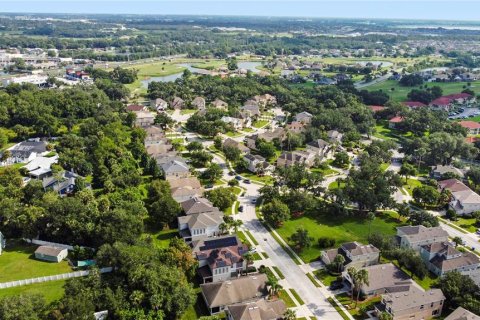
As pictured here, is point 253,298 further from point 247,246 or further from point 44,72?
point 44,72

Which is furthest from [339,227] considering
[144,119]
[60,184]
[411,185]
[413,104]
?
[413,104]

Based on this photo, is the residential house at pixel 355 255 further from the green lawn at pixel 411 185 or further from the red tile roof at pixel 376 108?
the red tile roof at pixel 376 108

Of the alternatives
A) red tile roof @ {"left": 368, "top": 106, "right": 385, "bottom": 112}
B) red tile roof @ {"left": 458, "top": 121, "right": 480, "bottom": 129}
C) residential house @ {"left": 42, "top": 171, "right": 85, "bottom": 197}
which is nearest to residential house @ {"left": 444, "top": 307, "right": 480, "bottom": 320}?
residential house @ {"left": 42, "top": 171, "right": 85, "bottom": 197}

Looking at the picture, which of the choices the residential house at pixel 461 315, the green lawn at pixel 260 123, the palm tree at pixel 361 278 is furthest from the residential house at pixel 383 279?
the green lawn at pixel 260 123

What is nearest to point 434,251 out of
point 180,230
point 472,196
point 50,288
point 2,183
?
point 472,196

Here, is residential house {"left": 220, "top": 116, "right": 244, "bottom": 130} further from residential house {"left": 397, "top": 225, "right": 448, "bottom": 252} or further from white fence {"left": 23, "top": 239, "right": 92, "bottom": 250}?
white fence {"left": 23, "top": 239, "right": 92, "bottom": 250}

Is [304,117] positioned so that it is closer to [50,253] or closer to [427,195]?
[427,195]
